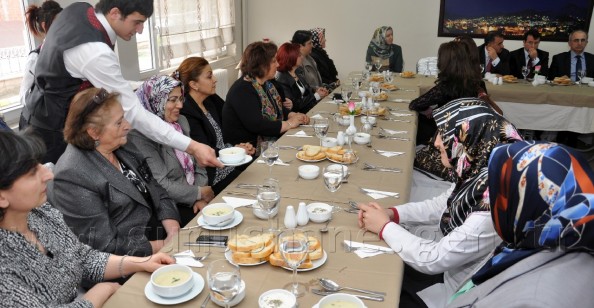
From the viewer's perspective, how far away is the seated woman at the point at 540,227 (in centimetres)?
111

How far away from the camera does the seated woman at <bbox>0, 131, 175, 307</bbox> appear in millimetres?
1327

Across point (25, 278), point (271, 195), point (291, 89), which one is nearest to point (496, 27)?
point (291, 89)

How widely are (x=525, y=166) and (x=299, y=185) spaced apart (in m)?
1.22

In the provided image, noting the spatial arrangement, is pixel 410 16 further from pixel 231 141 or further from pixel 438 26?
pixel 231 141

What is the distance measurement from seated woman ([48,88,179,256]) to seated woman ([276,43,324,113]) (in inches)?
108

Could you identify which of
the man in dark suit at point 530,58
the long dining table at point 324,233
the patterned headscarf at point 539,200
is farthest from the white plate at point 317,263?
the man in dark suit at point 530,58

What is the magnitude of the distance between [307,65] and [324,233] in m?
4.10

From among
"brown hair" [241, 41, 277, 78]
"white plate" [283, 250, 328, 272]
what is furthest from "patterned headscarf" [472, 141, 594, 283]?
"brown hair" [241, 41, 277, 78]

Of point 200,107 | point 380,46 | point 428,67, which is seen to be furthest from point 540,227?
point 380,46

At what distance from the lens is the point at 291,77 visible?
193 inches

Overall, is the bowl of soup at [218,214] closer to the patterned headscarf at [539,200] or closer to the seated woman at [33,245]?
the seated woman at [33,245]

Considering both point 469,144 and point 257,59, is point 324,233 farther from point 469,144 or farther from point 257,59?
point 257,59

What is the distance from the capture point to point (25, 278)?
1.36 meters

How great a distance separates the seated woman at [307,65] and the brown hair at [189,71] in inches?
Result: 95.3
